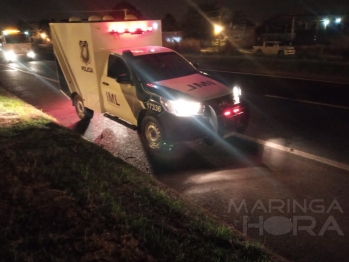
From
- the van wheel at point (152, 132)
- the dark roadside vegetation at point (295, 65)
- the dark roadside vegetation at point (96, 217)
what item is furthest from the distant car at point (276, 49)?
the dark roadside vegetation at point (96, 217)

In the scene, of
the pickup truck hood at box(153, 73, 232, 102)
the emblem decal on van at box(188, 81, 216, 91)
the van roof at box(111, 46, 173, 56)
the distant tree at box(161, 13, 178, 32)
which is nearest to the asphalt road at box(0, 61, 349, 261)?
the pickup truck hood at box(153, 73, 232, 102)

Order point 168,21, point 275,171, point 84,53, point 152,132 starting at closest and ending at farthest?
point 275,171, point 152,132, point 84,53, point 168,21

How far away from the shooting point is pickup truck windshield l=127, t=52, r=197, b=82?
6.73 m

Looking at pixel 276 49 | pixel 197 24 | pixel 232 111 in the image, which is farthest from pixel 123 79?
pixel 197 24

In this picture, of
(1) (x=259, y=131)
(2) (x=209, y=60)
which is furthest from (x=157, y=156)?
(2) (x=209, y=60)

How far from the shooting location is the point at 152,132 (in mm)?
6547

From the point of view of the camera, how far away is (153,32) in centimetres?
814

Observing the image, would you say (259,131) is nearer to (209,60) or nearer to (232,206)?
(232,206)

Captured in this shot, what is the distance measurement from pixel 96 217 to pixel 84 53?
16.0ft

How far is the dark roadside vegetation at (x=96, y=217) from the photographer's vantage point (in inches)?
125

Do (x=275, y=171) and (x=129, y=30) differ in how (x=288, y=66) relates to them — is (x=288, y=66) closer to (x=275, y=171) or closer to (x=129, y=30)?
(x=129, y=30)

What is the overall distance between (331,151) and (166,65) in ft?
11.6

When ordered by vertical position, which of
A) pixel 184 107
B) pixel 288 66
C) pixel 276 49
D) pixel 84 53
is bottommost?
pixel 288 66

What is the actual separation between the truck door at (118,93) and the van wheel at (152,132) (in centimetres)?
37
